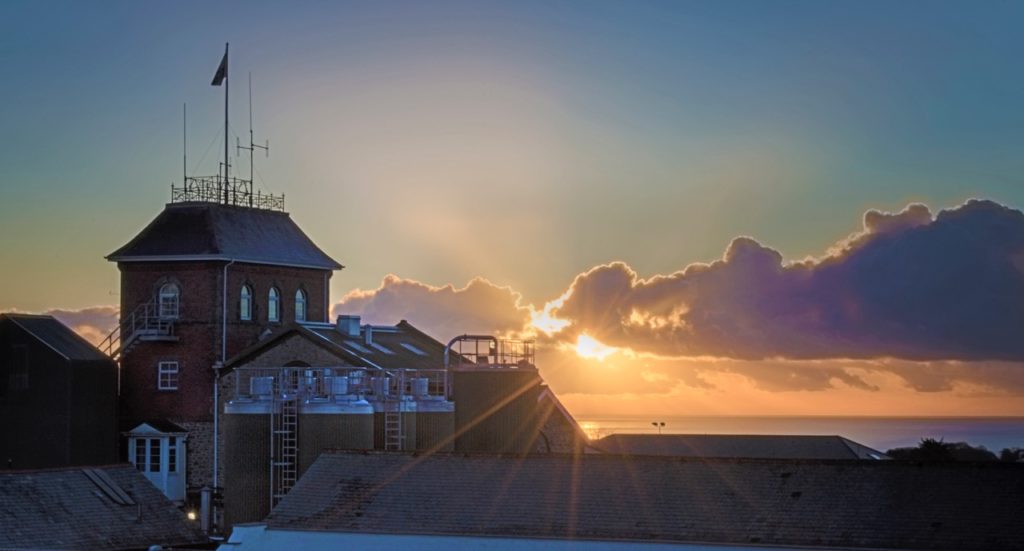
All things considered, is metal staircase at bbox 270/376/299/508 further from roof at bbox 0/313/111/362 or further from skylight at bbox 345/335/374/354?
roof at bbox 0/313/111/362

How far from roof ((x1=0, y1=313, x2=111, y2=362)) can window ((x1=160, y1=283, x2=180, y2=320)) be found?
3.02 meters

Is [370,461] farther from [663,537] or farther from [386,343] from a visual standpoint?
[386,343]

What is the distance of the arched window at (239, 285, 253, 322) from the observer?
70.2 metres

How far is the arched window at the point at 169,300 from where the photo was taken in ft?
229

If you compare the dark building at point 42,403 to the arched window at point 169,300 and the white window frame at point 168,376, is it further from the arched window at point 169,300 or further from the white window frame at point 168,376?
the arched window at point 169,300

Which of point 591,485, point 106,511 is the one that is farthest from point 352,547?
point 106,511

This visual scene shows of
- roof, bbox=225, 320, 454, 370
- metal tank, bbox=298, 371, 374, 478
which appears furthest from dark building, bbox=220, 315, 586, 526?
roof, bbox=225, 320, 454, 370

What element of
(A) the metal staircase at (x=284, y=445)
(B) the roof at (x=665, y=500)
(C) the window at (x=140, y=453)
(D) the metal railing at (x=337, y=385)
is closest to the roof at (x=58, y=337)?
(C) the window at (x=140, y=453)

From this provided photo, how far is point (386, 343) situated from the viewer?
233 feet

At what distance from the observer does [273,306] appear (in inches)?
2827

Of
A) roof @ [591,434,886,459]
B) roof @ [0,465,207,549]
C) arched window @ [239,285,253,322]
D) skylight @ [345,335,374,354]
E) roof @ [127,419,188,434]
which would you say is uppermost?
arched window @ [239,285,253,322]

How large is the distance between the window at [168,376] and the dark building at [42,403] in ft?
11.4

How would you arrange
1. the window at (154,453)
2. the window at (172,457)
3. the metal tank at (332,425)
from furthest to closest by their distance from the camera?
1. the window at (154,453)
2. the window at (172,457)
3. the metal tank at (332,425)

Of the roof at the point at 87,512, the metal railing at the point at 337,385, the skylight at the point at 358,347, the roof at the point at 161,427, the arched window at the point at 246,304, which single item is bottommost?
the roof at the point at 87,512
